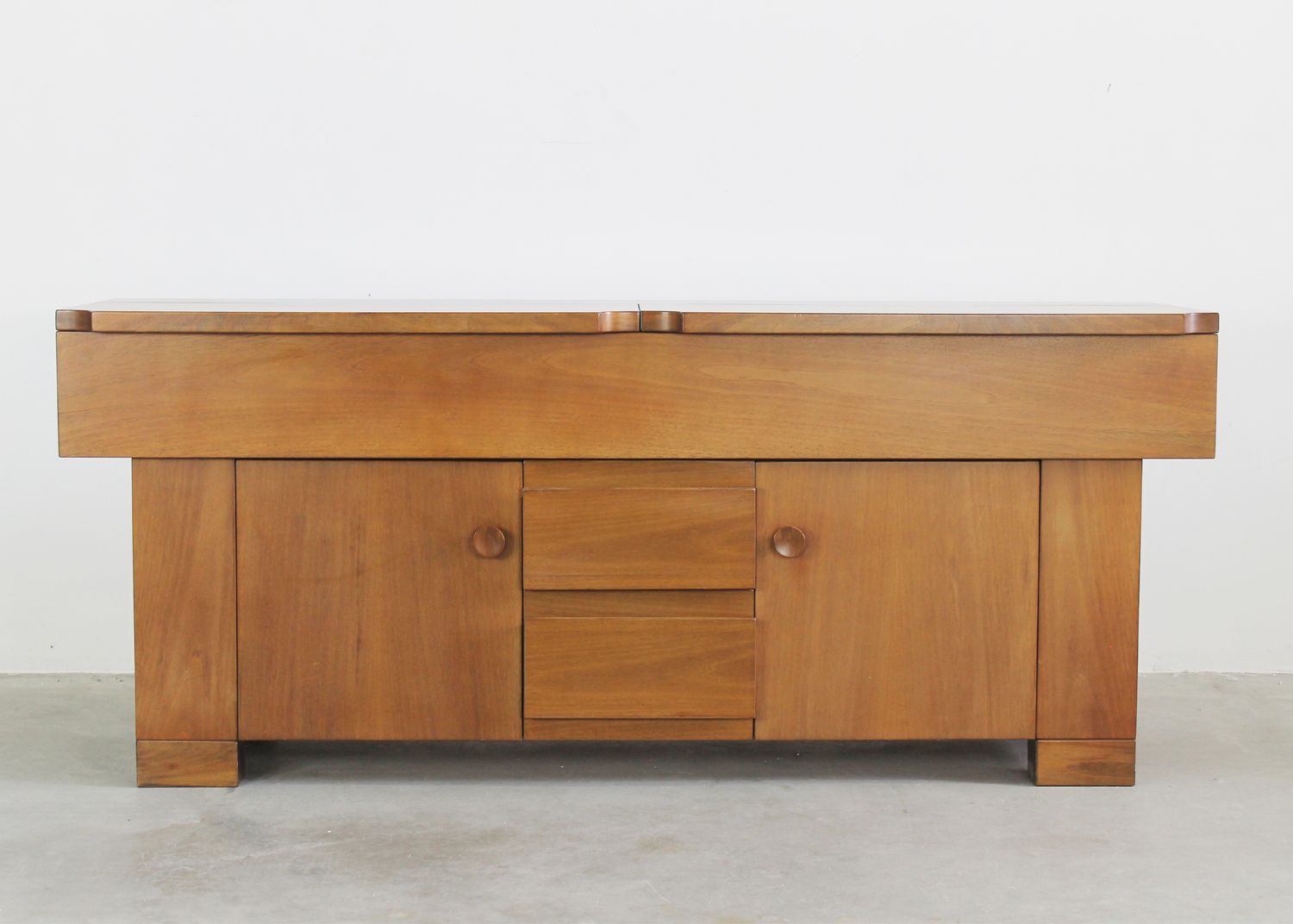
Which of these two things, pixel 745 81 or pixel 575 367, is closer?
pixel 575 367

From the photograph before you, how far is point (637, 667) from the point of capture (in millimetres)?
2154

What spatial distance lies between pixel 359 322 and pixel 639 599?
1.87 ft

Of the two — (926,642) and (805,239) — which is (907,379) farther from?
(805,239)

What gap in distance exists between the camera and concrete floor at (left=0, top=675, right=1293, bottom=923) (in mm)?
1795

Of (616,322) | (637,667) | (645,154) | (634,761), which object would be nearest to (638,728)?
(637,667)

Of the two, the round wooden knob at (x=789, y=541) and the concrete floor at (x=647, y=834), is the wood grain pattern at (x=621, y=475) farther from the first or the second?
the concrete floor at (x=647, y=834)

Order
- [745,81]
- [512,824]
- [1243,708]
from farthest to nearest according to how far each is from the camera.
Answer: [745,81] < [1243,708] < [512,824]

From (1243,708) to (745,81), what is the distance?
151 centimetres

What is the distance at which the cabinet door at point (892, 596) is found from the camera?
2.15 m

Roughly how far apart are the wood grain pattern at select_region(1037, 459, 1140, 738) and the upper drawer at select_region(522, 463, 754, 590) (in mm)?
453

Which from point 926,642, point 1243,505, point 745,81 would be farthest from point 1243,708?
point 745,81

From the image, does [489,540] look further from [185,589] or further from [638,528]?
[185,589]

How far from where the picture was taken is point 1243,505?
3006 mm

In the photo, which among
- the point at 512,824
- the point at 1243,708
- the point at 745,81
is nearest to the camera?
the point at 512,824
